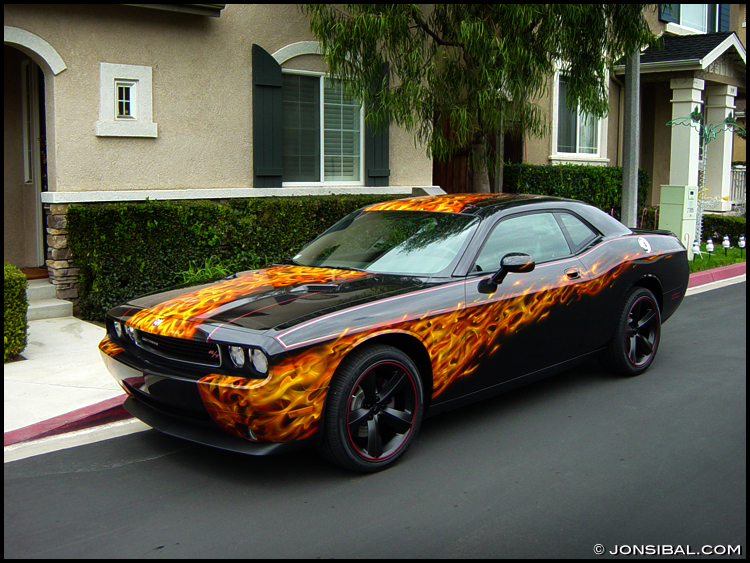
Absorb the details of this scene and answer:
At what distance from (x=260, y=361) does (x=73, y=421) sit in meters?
2.04

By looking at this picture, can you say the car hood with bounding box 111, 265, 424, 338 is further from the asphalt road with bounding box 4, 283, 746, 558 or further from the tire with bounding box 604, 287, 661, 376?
the tire with bounding box 604, 287, 661, 376

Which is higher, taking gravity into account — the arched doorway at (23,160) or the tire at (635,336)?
the arched doorway at (23,160)

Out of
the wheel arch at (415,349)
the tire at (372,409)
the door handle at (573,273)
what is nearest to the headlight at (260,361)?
the tire at (372,409)

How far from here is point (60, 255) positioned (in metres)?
8.79

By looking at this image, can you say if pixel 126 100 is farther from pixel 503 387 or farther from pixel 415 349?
pixel 503 387

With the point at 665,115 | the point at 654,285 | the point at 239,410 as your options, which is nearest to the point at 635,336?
the point at 654,285

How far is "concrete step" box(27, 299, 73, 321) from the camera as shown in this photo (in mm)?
8359

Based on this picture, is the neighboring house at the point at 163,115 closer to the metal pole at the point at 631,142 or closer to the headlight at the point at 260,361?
the metal pole at the point at 631,142

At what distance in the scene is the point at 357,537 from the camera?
361 cm

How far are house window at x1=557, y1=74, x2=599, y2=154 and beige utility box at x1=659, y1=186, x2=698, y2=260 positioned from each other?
2903 millimetres

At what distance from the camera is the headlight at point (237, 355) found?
4.02 meters

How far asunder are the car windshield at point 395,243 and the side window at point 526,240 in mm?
194

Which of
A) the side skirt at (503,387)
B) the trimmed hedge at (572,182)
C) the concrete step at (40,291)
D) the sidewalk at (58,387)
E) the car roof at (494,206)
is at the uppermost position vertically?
the trimmed hedge at (572,182)

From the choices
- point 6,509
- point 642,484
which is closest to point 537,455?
point 642,484
